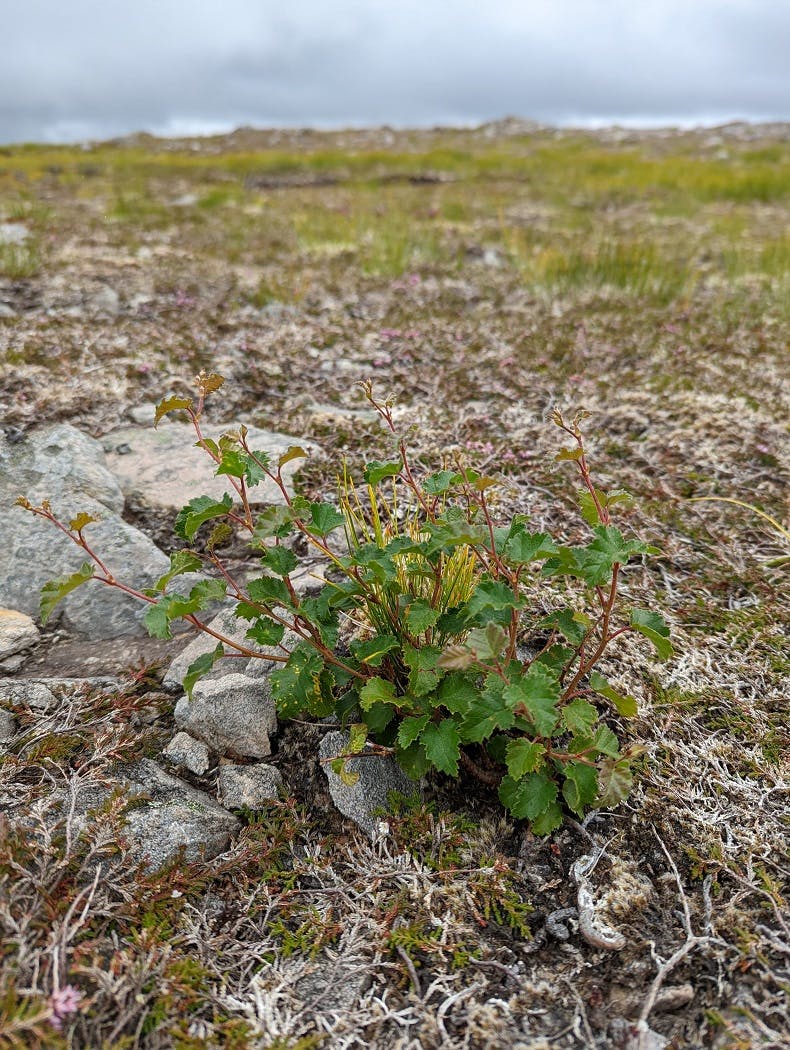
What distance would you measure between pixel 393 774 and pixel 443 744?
45 cm

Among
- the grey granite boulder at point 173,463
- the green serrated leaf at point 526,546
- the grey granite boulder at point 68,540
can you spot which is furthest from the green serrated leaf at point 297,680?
the grey granite boulder at point 173,463

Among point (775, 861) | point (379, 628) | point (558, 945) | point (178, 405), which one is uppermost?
point (178, 405)

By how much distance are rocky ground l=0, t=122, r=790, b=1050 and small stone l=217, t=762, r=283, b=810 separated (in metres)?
0.01

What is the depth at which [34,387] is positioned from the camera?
17.3ft

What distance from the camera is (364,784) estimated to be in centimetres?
261

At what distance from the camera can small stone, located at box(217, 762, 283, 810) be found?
102 inches

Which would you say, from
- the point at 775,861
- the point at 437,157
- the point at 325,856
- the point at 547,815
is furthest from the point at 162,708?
the point at 437,157

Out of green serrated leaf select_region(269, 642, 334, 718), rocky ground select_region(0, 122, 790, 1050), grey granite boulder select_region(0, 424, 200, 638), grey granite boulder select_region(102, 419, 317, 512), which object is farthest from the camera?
grey granite boulder select_region(102, 419, 317, 512)

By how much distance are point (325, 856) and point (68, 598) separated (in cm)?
182

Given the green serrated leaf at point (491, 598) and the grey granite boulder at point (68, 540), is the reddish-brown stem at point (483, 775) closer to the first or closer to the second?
the green serrated leaf at point (491, 598)

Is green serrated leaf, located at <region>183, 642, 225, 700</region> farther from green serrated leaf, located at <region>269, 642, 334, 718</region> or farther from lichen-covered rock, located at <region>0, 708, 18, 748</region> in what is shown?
lichen-covered rock, located at <region>0, 708, 18, 748</region>

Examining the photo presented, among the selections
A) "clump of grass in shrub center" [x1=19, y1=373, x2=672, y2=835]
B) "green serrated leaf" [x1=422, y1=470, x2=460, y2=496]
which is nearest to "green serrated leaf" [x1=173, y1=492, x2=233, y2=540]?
"clump of grass in shrub center" [x1=19, y1=373, x2=672, y2=835]

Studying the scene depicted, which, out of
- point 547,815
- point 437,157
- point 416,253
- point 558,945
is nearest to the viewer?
point 558,945

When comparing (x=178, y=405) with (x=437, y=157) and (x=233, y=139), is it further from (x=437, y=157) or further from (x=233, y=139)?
(x=233, y=139)
